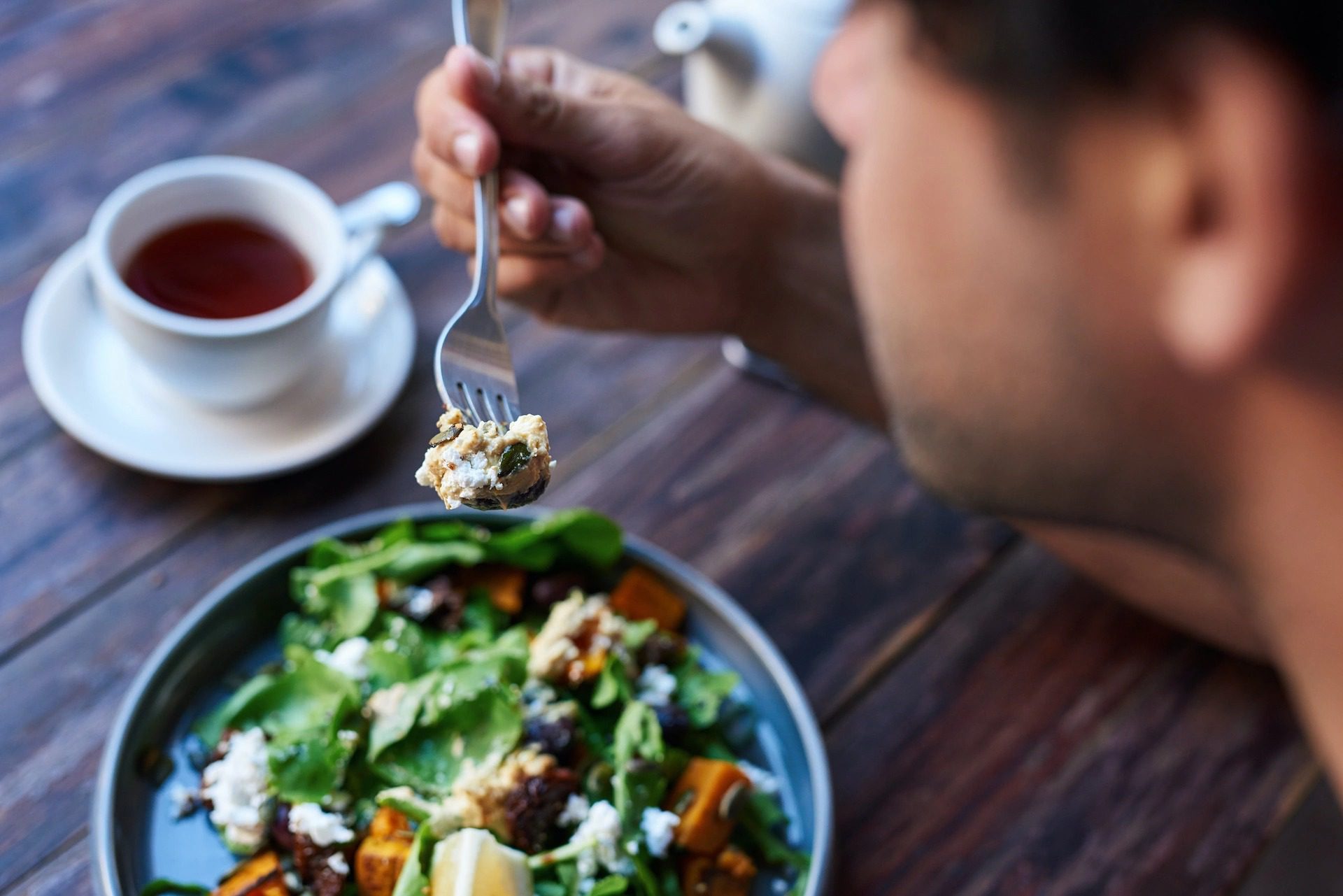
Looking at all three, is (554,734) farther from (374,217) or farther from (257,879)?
(374,217)

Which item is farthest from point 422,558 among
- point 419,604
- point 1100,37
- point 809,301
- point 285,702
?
point 1100,37

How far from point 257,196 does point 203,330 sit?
179mm

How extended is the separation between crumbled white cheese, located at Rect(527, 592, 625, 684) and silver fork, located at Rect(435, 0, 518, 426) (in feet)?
0.64

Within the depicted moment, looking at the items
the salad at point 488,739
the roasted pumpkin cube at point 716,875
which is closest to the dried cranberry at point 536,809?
the salad at point 488,739

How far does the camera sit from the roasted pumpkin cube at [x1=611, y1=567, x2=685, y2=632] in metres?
0.95

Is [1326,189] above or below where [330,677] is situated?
above

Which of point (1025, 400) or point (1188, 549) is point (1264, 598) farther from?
point (1025, 400)

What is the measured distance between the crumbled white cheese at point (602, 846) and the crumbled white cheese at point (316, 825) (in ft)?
0.54

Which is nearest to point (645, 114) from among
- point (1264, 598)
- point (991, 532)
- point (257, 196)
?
point (257, 196)

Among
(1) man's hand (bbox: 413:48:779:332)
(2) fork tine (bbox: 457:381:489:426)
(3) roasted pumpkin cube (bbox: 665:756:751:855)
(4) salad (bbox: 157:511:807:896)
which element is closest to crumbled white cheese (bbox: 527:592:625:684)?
(4) salad (bbox: 157:511:807:896)

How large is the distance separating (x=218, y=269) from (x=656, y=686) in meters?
0.56

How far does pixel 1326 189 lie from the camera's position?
481 mm

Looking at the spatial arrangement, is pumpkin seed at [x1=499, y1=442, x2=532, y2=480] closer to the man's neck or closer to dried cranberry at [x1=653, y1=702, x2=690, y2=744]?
dried cranberry at [x1=653, y1=702, x2=690, y2=744]

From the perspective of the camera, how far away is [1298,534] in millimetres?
626
